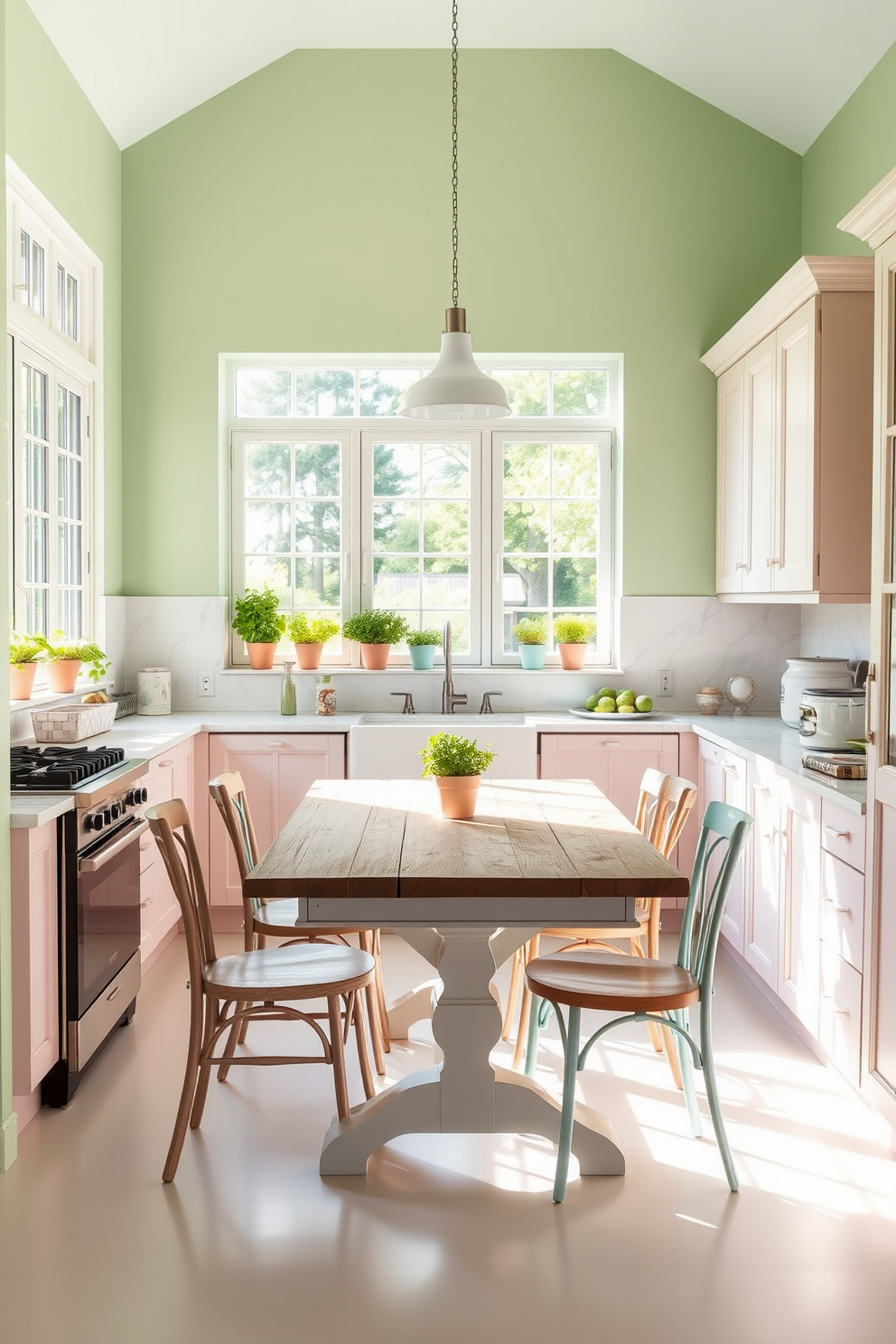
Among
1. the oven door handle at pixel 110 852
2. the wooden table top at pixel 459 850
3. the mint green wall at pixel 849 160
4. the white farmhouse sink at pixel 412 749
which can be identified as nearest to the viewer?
the wooden table top at pixel 459 850

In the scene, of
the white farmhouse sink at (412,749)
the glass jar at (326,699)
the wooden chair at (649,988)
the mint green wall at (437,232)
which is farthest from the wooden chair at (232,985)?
the mint green wall at (437,232)

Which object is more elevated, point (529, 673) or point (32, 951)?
point (529, 673)

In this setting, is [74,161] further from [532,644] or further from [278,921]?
[278,921]

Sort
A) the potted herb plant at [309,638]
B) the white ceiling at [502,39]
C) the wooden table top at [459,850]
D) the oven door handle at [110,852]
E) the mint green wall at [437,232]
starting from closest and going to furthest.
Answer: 1. the wooden table top at [459,850]
2. the oven door handle at [110,852]
3. the white ceiling at [502,39]
4. the mint green wall at [437,232]
5. the potted herb plant at [309,638]

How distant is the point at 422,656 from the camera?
218 inches

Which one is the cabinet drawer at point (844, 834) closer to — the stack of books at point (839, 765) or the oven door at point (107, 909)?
the stack of books at point (839, 765)

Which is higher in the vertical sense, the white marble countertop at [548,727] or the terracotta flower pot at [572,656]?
the terracotta flower pot at [572,656]

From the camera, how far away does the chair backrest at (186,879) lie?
2.81 metres

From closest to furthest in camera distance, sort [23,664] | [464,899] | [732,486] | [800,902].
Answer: [464,899] < [800,902] < [23,664] < [732,486]

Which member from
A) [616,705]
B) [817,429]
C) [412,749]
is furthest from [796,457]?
[412,749]

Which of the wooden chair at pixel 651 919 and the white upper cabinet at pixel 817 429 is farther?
the white upper cabinet at pixel 817 429

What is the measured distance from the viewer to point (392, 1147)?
300cm

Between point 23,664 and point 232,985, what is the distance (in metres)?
1.80

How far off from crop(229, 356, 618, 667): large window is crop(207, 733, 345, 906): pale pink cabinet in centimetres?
81
